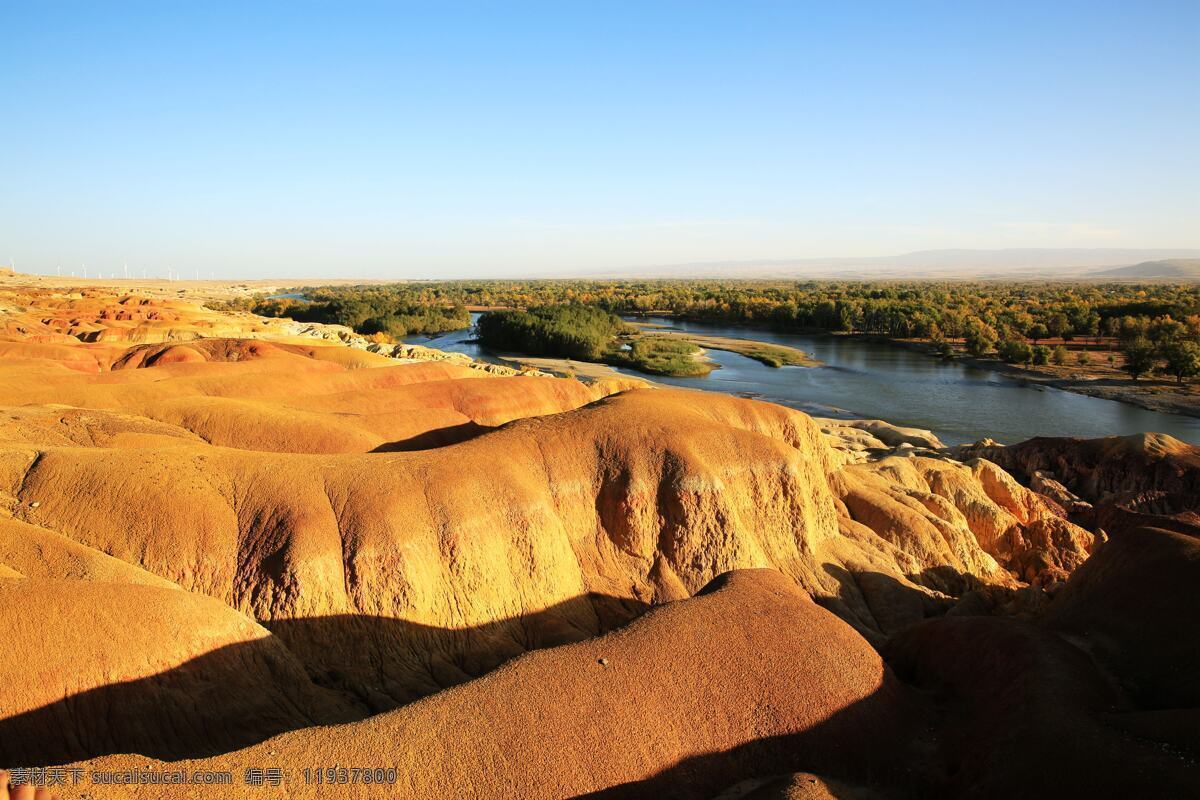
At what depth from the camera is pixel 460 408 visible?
1175 inches

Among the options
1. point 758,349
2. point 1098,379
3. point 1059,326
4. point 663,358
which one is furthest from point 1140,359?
point 663,358

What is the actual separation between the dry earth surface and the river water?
28.2m

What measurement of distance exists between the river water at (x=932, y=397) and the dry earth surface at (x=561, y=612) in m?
28.2

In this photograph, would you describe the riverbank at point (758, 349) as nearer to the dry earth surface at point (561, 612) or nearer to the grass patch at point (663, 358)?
the grass patch at point (663, 358)

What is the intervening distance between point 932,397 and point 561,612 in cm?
5359

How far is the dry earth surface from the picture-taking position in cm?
1027

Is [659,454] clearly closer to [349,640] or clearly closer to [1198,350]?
[349,640]

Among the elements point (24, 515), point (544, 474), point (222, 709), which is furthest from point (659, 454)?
point (24, 515)

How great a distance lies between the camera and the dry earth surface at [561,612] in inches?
404

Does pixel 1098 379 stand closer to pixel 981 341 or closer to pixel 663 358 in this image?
pixel 981 341

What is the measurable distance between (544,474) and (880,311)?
9254cm

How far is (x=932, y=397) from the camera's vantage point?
62.3 meters

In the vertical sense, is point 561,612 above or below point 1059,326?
below

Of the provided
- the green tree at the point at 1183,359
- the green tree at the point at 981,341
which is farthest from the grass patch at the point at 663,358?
the green tree at the point at 1183,359
